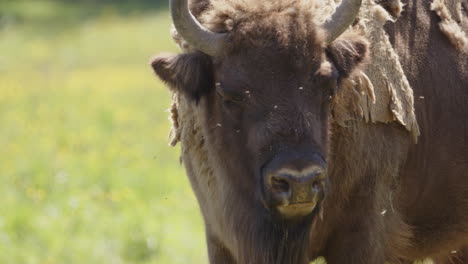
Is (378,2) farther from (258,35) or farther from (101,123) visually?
(101,123)

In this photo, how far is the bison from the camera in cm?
421

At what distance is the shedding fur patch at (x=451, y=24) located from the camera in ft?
17.3

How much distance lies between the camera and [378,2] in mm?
4992

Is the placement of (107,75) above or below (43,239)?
below

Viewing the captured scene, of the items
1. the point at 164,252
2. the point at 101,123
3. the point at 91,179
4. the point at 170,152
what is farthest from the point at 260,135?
the point at 101,123

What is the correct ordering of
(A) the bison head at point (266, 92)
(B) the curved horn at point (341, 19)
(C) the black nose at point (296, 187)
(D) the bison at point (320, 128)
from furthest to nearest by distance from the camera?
(B) the curved horn at point (341, 19), (D) the bison at point (320, 128), (A) the bison head at point (266, 92), (C) the black nose at point (296, 187)

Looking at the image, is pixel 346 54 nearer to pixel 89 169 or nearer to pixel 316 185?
pixel 316 185

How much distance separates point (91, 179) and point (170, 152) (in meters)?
2.43

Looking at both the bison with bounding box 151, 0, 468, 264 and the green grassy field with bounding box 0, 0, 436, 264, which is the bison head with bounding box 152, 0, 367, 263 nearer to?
the bison with bounding box 151, 0, 468, 264

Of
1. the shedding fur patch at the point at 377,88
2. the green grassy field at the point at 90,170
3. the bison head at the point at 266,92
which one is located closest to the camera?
the bison head at the point at 266,92

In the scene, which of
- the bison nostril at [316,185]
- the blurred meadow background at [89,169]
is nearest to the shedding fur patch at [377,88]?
the bison nostril at [316,185]

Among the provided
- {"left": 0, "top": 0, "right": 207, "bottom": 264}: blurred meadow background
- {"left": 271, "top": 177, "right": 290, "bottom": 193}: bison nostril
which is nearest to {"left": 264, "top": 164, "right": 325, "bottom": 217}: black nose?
{"left": 271, "top": 177, "right": 290, "bottom": 193}: bison nostril

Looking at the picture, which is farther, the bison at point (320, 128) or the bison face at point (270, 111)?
the bison at point (320, 128)

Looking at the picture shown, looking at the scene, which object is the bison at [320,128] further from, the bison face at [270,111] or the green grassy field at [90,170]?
the green grassy field at [90,170]
